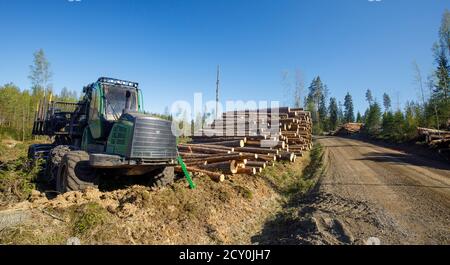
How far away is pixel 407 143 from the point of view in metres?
28.6

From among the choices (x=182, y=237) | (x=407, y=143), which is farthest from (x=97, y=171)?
(x=407, y=143)

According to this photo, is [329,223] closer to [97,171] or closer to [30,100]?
[97,171]

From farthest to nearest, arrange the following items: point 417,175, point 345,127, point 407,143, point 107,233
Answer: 1. point 345,127
2. point 407,143
3. point 417,175
4. point 107,233

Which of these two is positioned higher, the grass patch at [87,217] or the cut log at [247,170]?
the cut log at [247,170]

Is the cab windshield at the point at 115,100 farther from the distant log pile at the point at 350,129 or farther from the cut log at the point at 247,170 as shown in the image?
the distant log pile at the point at 350,129

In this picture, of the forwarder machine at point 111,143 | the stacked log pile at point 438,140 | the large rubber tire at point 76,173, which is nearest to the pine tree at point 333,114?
the stacked log pile at point 438,140

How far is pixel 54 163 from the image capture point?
28.5 feet

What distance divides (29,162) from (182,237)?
6.34 m

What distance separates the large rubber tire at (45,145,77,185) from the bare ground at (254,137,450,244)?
628 cm

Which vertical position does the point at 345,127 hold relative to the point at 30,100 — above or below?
below

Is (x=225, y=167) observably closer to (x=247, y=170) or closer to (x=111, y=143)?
(x=247, y=170)

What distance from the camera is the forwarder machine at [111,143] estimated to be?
746cm

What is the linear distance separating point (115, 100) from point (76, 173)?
2.61 meters

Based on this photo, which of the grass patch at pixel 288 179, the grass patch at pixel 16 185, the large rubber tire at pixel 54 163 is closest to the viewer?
the grass patch at pixel 16 185
